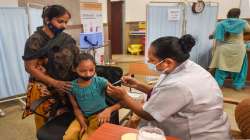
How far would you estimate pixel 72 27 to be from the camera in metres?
4.29

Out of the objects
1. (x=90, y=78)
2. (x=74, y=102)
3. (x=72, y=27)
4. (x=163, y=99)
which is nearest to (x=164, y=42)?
(x=163, y=99)

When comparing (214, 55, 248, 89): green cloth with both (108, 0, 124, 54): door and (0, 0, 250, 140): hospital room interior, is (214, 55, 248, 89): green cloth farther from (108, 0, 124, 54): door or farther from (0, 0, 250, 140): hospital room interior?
(108, 0, 124, 54): door

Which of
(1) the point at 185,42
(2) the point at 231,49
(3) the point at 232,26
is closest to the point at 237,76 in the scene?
(2) the point at 231,49

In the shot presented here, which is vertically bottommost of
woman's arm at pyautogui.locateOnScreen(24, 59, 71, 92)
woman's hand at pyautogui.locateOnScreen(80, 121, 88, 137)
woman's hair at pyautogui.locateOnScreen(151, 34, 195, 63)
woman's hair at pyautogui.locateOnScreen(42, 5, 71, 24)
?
woman's hand at pyautogui.locateOnScreen(80, 121, 88, 137)

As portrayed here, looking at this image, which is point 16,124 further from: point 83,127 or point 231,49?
point 231,49

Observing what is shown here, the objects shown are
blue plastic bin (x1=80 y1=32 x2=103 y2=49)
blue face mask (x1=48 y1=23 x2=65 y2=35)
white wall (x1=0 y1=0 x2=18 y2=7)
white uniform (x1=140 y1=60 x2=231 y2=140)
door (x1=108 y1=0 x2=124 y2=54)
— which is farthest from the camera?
door (x1=108 y1=0 x2=124 y2=54)

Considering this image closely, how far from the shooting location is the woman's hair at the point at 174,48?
1.26 m

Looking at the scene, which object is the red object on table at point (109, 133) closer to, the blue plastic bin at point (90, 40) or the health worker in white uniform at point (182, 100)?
the health worker in white uniform at point (182, 100)

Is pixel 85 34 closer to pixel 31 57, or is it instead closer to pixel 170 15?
pixel 170 15

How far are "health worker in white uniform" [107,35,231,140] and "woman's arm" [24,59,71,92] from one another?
1.82 ft

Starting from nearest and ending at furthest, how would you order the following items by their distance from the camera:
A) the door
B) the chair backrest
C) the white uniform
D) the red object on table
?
the red object on table < the white uniform < the chair backrest < the door

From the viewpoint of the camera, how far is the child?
1565mm

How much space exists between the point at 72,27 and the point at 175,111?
11.5ft

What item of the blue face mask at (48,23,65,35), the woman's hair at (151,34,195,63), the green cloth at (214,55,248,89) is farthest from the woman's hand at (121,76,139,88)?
the green cloth at (214,55,248,89)
